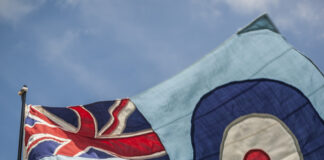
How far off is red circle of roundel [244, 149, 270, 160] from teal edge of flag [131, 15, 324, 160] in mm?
1009

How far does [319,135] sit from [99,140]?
3923mm

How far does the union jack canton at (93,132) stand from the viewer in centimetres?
843

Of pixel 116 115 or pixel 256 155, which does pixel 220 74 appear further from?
pixel 116 115

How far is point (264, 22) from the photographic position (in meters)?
8.98

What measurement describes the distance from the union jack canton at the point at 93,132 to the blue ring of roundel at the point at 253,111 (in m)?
0.85

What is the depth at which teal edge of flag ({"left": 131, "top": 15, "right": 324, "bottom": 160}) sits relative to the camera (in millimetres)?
8500

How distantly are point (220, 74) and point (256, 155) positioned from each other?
5.37ft

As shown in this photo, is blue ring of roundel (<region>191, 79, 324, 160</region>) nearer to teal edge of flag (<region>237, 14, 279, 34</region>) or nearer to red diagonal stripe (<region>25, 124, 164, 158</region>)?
red diagonal stripe (<region>25, 124, 164, 158</region>)

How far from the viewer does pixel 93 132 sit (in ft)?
30.2

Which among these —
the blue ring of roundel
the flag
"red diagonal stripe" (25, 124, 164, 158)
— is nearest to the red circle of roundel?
the flag

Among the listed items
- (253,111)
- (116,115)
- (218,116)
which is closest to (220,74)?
(218,116)

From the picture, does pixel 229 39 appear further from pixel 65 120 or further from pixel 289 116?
pixel 65 120

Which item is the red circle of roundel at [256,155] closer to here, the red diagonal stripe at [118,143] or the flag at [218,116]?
the flag at [218,116]

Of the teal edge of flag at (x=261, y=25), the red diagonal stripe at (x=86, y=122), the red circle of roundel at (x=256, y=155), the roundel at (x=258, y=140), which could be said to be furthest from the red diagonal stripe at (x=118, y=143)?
the teal edge of flag at (x=261, y=25)
